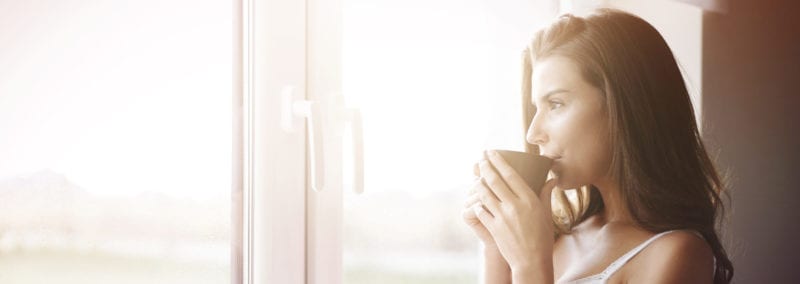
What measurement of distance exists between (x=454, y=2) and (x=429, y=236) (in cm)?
37

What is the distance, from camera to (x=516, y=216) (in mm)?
851

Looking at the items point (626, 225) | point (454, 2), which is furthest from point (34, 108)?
point (626, 225)

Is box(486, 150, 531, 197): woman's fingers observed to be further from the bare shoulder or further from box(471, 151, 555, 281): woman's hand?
the bare shoulder

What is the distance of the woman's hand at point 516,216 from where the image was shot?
33.3 inches

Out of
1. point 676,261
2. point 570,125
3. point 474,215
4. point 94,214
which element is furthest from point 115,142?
point 676,261

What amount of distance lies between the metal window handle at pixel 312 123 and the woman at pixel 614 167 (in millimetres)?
210

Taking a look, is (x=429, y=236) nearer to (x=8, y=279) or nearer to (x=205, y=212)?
(x=205, y=212)

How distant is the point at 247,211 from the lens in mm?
1006

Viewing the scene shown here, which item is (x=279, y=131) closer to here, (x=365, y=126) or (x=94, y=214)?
(x=365, y=126)

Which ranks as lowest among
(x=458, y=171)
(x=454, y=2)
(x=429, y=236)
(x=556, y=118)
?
(x=429, y=236)

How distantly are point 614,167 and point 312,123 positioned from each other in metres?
0.40

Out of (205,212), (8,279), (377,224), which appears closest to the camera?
(8,279)

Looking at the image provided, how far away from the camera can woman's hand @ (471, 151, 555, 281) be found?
0.85m

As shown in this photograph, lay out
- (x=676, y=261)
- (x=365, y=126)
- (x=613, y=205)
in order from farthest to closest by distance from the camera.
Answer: (x=365, y=126)
(x=613, y=205)
(x=676, y=261)
